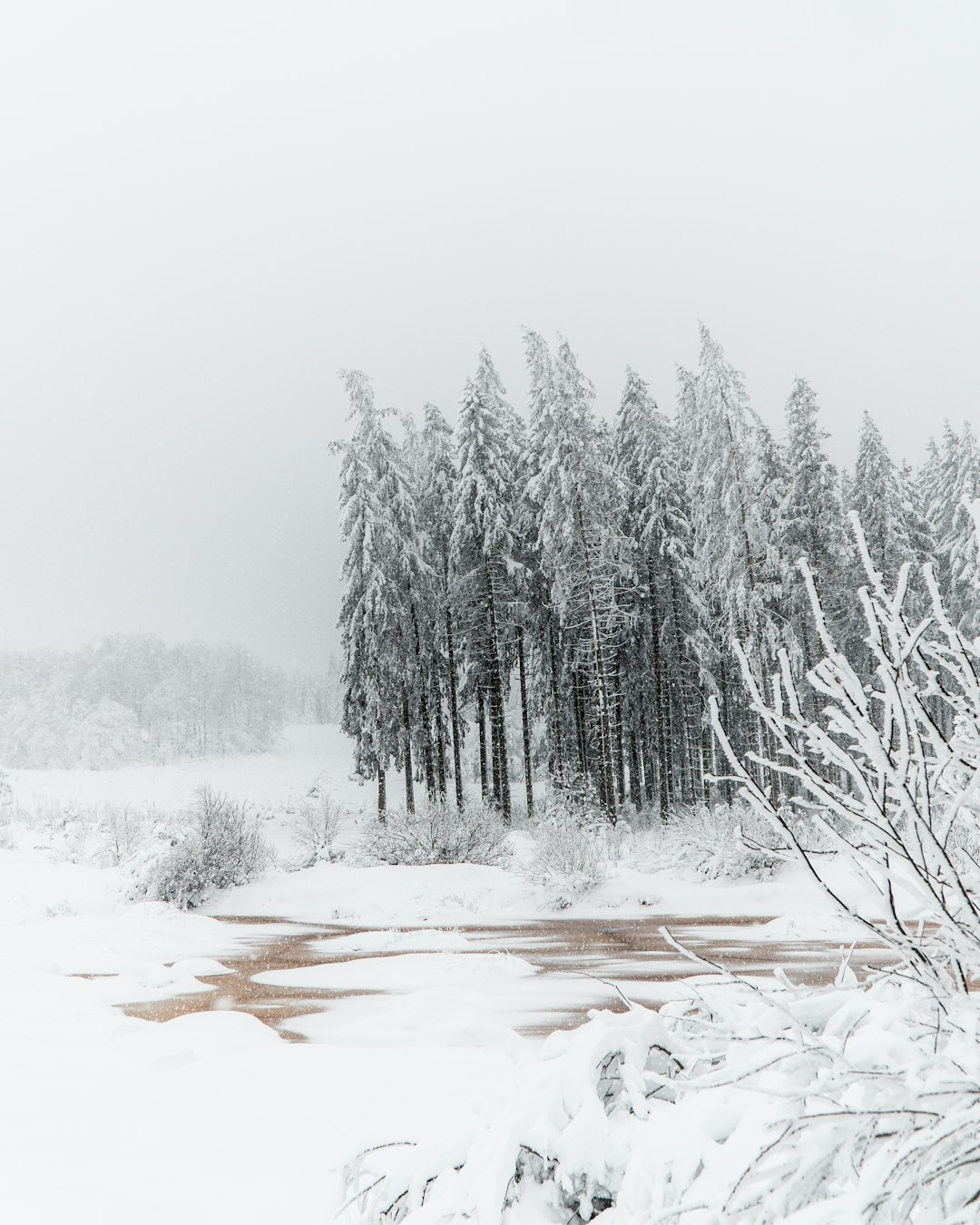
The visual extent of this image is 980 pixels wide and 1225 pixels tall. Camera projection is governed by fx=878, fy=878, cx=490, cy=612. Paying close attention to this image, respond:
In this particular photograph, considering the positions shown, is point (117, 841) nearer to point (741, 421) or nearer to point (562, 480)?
point (562, 480)

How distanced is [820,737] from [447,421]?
26.4 metres

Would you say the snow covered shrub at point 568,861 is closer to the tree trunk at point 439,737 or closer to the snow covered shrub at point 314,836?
the snow covered shrub at point 314,836

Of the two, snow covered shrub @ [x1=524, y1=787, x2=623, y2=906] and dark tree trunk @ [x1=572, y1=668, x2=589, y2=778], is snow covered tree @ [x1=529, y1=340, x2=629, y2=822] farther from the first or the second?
snow covered shrub @ [x1=524, y1=787, x2=623, y2=906]

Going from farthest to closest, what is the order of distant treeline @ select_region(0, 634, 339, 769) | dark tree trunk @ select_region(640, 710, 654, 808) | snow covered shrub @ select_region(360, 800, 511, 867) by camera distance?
distant treeline @ select_region(0, 634, 339, 769) → dark tree trunk @ select_region(640, 710, 654, 808) → snow covered shrub @ select_region(360, 800, 511, 867)

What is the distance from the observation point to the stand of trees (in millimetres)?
22281

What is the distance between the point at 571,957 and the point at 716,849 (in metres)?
5.29

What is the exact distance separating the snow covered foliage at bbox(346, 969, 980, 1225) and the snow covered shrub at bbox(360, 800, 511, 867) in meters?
14.8

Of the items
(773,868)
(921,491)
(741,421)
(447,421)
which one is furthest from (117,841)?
(921,491)

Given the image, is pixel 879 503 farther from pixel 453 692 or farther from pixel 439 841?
pixel 439 841

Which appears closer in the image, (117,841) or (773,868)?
(773,868)

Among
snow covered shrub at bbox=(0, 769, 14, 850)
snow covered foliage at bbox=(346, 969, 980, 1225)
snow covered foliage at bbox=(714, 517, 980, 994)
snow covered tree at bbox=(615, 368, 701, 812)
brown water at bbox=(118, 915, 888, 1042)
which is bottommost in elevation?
brown water at bbox=(118, 915, 888, 1042)

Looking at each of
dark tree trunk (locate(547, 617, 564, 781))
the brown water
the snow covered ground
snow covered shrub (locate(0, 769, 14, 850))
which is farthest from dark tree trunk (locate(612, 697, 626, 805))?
snow covered shrub (locate(0, 769, 14, 850))

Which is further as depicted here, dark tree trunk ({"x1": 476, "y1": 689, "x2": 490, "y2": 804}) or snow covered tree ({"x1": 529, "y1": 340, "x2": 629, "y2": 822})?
dark tree trunk ({"x1": 476, "y1": 689, "x2": 490, "y2": 804})

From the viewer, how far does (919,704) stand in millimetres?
1838
